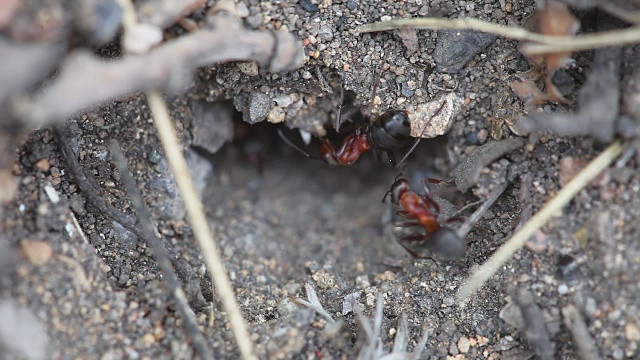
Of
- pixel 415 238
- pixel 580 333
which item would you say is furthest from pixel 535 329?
pixel 415 238

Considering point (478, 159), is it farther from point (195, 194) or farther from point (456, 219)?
point (195, 194)

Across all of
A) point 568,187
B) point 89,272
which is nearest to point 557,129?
point 568,187

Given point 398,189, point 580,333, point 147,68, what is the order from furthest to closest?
point 398,189, point 580,333, point 147,68

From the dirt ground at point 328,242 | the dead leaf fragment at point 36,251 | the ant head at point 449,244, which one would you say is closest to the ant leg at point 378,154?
the dirt ground at point 328,242

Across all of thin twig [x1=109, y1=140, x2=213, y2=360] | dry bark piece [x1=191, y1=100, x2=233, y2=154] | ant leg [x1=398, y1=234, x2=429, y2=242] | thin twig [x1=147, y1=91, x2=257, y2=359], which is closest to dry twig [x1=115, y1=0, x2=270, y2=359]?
thin twig [x1=147, y1=91, x2=257, y2=359]

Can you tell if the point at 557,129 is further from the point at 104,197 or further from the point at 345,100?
the point at 104,197

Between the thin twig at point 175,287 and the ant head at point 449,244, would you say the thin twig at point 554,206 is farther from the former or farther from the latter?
the thin twig at point 175,287

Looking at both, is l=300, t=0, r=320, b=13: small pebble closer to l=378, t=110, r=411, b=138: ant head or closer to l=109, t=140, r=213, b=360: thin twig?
l=378, t=110, r=411, b=138: ant head
